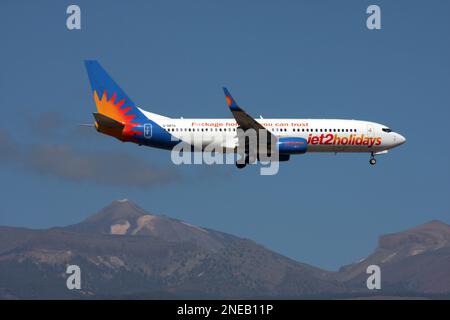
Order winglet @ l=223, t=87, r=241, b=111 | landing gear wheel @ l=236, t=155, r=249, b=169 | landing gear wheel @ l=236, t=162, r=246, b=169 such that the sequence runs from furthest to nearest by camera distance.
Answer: landing gear wheel @ l=236, t=162, r=246, b=169, landing gear wheel @ l=236, t=155, r=249, b=169, winglet @ l=223, t=87, r=241, b=111

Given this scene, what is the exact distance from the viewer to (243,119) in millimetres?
106188

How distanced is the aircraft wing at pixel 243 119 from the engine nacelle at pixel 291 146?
1340 millimetres

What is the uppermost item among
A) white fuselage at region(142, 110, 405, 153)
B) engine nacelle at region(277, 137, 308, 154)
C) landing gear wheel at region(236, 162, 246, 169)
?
white fuselage at region(142, 110, 405, 153)

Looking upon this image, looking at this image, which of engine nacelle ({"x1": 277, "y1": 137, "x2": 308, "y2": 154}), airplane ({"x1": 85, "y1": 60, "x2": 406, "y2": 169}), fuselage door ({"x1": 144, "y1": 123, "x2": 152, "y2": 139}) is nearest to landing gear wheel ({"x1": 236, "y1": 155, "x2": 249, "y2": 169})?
airplane ({"x1": 85, "y1": 60, "x2": 406, "y2": 169})

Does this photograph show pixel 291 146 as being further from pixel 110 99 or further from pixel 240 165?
pixel 110 99

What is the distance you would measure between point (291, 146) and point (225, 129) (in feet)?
26.1

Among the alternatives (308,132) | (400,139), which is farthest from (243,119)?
(400,139)

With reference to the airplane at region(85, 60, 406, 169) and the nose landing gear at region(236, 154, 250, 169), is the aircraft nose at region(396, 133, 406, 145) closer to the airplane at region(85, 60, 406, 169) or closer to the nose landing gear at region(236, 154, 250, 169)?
the airplane at region(85, 60, 406, 169)

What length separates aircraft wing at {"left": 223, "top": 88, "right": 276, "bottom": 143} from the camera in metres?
103

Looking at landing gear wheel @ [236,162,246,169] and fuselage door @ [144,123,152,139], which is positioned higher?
fuselage door @ [144,123,152,139]

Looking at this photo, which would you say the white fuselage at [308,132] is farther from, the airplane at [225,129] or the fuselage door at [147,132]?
the fuselage door at [147,132]

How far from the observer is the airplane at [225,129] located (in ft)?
352
